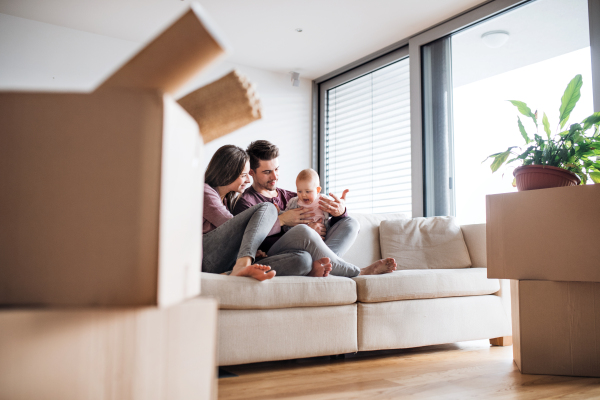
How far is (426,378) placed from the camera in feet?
5.57

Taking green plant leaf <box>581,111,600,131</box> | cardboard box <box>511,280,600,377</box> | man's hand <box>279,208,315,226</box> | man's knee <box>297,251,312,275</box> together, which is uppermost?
green plant leaf <box>581,111,600,131</box>

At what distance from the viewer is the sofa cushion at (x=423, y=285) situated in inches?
81.4

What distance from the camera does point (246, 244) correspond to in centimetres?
192

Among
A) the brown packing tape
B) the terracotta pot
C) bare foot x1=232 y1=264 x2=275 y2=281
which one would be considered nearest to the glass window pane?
the terracotta pot

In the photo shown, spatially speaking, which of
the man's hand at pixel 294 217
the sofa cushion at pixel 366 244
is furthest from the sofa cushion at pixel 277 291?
the sofa cushion at pixel 366 244

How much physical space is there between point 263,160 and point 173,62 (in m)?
2.11

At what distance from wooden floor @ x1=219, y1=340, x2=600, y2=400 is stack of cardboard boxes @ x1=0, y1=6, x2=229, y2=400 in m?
1.00

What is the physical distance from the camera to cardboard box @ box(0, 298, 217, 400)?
0.49 metres

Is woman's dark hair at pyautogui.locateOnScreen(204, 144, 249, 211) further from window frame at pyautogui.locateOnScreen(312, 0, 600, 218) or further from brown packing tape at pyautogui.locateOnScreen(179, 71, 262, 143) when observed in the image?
window frame at pyautogui.locateOnScreen(312, 0, 600, 218)

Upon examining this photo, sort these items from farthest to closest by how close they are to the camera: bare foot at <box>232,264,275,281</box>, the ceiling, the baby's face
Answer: the ceiling
the baby's face
bare foot at <box>232,264,275,281</box>

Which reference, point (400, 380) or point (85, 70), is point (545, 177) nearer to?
point (400, 380)

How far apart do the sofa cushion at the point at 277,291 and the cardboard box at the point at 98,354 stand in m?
1.17

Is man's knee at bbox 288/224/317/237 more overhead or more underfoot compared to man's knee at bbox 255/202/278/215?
more underfoot

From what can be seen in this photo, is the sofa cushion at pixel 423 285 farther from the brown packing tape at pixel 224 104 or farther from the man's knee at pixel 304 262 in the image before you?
the brown packing tape at pixel 224 104
